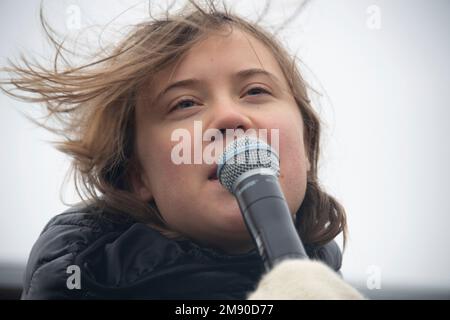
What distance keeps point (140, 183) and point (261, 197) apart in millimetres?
551

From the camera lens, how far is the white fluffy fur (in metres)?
0.67

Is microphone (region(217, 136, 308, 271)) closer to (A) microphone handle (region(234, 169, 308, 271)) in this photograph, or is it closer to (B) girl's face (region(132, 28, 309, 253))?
(A) microphone handle (region(234, 169, 308, 271))

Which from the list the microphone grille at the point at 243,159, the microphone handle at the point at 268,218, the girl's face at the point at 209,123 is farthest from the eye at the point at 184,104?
the microphone handle at the point at 268,218

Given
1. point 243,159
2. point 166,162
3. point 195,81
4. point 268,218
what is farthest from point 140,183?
point 268,218

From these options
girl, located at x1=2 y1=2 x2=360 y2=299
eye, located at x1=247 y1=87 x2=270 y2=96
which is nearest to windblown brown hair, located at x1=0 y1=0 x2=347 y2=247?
girl, located at x1=2 y1=2 x2=360 y2=299

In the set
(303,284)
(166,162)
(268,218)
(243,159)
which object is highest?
(166,162)

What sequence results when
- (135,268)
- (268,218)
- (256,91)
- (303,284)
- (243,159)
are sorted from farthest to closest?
(256,91), (135,268), (243,159), (268,218), (303,284)

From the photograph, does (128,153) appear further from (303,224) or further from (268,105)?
(303,224)

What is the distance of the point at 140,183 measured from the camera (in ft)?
4.42

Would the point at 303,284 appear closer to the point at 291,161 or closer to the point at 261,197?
the point at 261,197

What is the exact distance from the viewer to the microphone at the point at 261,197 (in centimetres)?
78

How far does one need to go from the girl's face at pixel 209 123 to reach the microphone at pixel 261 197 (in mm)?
125
